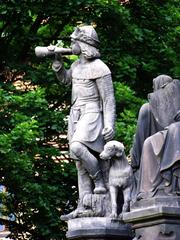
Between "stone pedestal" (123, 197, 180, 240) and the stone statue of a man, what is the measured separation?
135 cm

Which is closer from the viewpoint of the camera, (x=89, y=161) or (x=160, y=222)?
(x=160, y=222)

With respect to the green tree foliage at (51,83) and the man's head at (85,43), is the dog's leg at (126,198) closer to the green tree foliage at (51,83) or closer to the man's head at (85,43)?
the man's head at (85,43)

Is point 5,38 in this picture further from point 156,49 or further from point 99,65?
point 99,65

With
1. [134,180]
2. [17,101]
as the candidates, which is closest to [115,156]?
[134,180]

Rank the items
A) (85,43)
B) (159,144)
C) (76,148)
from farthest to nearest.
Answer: (85,43) < (76,148) < (159,144)

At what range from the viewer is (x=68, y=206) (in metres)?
18.6

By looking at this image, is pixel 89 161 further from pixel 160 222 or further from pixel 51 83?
pixel 51 83

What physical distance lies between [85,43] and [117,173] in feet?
6.20

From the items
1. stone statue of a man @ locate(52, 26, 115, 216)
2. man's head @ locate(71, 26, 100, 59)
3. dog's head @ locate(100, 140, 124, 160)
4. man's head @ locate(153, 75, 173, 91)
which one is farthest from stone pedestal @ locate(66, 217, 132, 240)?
man's head @ locate(71, 26, 100, 59)

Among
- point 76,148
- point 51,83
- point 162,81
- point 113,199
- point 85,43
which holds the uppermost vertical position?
point 51,83

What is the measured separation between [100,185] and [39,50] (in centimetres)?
201

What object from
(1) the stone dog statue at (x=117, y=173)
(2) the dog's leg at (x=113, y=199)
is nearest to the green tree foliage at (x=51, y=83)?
(1) the stone dog statue at (x=117, y=173)

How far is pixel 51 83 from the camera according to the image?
63.6ft

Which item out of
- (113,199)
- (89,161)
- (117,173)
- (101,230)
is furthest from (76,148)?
(101,230)
